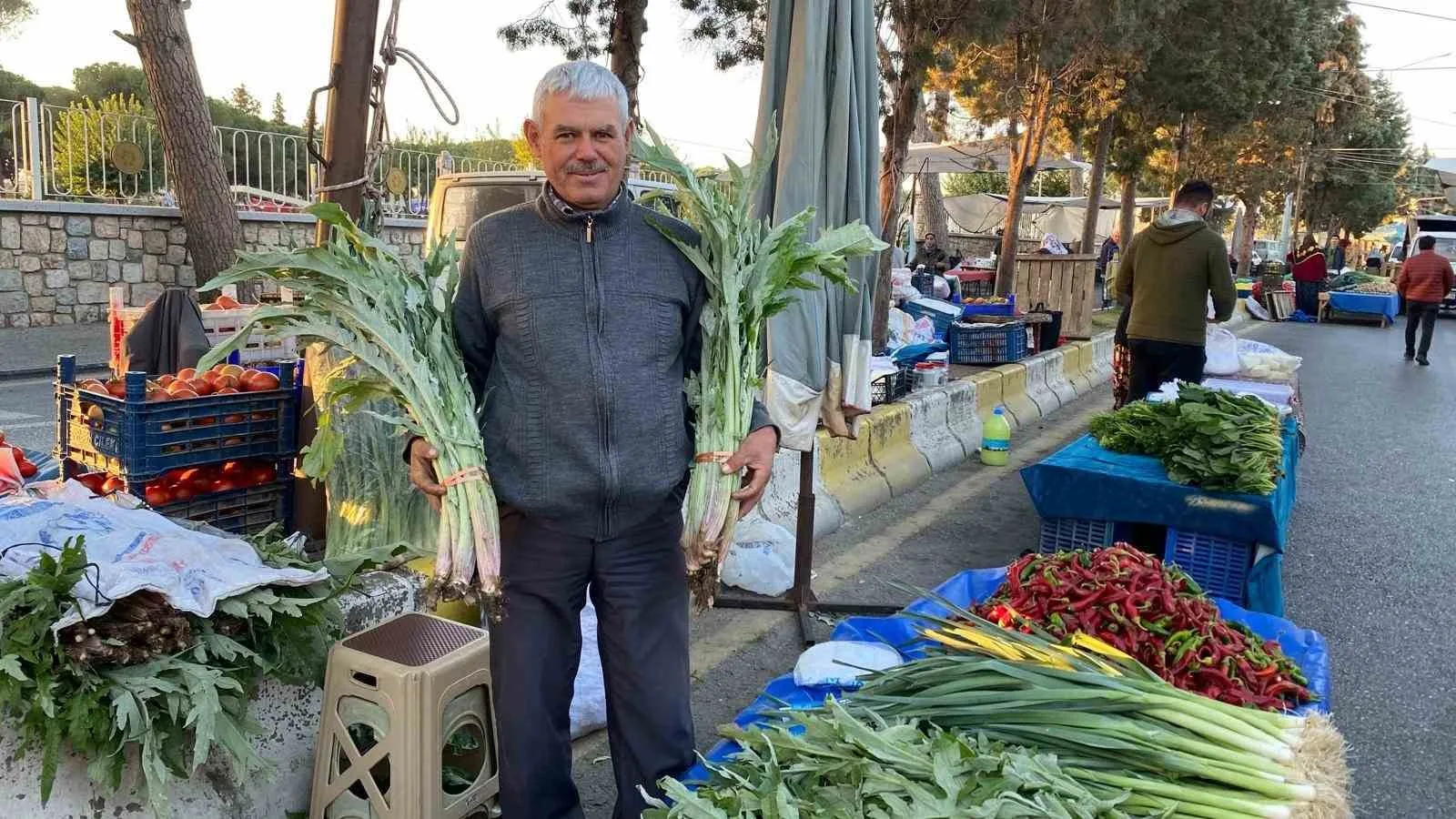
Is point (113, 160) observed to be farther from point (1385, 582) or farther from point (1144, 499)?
point (1385, 582)

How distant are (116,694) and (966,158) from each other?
797 inches

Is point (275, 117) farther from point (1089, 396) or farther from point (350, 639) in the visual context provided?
point (350, 639)

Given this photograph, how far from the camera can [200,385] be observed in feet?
14.2

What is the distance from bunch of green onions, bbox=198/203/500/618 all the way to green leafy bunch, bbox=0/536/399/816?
1.89ft

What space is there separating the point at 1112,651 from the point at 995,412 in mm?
6107

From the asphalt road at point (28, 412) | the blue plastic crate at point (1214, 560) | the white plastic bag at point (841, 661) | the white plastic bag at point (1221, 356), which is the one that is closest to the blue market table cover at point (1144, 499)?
the blue plastic crate at point (1214, 560)

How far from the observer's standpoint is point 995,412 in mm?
8680

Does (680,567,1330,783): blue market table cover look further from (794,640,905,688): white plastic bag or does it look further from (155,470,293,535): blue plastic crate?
(155,470,293,535): blue plastic crate

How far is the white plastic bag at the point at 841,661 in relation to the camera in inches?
122

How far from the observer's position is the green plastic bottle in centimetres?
834

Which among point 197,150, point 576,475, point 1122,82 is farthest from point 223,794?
point 1122,82

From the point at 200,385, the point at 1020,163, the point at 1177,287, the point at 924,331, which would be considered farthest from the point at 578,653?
the point at 1020,163

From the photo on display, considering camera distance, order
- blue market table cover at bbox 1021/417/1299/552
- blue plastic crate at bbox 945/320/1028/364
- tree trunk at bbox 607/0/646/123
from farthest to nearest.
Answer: blue plastic crate at bbox 945/320/1028/364 → tree trunk at bbox 607/0/646/123 → blue market table cover at bbox 1021/417/1299/552

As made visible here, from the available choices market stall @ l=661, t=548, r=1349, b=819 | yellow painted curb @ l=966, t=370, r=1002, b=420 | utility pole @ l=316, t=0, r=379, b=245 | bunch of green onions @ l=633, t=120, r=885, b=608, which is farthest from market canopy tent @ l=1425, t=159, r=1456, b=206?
bunch of green onions @ l=633, t=120, r=885, b=608
